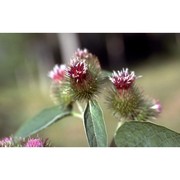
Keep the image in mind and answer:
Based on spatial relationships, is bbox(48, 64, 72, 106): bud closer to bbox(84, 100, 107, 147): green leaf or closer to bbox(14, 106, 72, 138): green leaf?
bbox(14, 106, 72, 138): green leaf

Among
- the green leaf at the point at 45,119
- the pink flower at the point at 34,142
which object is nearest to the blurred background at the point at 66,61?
the green leaf at the point at 45,119

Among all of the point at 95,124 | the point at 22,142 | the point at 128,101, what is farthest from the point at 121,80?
the point at 22,142

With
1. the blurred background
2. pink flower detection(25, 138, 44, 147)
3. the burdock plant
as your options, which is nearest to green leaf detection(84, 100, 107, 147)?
the burdock plant

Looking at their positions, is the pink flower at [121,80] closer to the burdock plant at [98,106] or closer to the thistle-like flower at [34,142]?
the burdock plant at [98,106]
